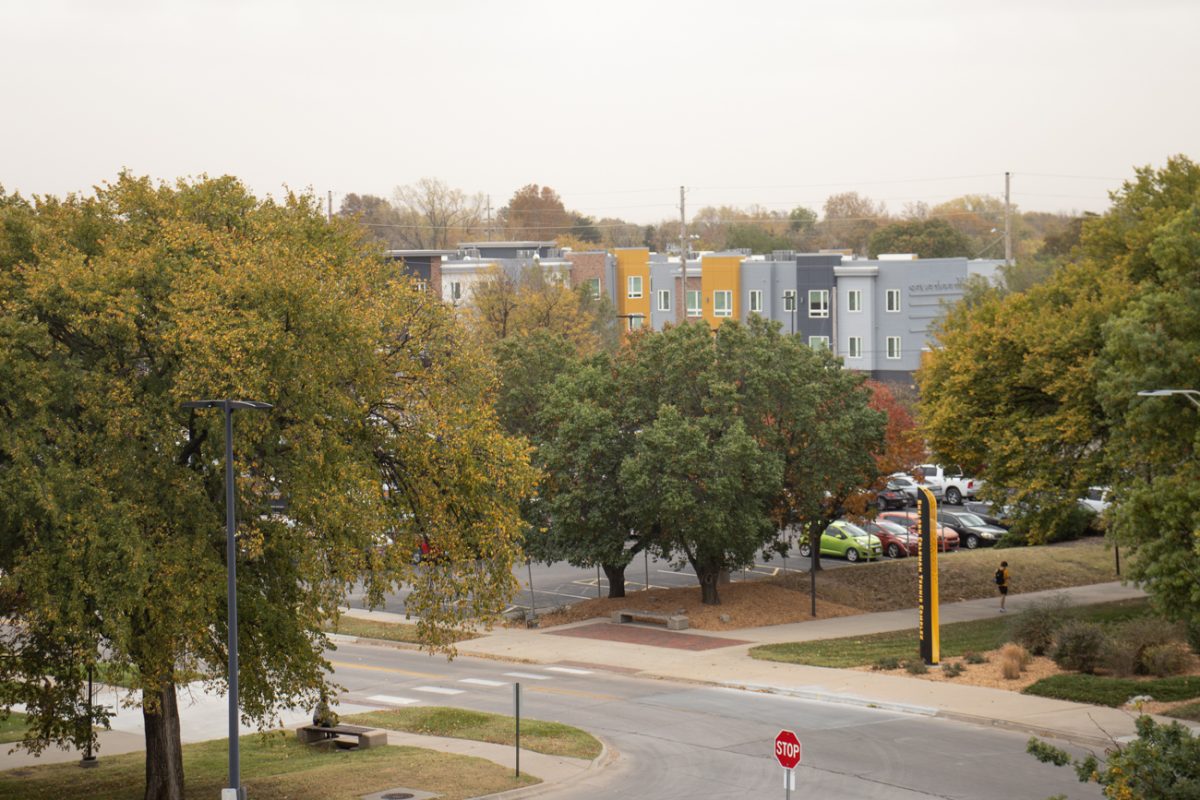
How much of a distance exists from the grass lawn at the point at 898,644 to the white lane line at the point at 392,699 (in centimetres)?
890

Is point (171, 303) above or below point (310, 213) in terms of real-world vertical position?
below

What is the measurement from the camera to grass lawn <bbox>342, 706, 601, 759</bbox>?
25.0 meters

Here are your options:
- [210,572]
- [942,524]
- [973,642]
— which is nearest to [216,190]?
[210,572]

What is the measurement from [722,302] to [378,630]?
59477mm

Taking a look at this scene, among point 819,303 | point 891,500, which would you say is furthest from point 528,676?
point 819,303

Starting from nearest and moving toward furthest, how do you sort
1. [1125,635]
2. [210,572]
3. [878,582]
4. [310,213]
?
[210,572] → [310,213] → [1125,635] → [878,582]

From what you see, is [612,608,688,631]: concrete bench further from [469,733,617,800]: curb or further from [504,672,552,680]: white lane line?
[469,733,617,800]: curb

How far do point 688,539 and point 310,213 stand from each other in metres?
18.0

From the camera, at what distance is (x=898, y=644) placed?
34.7 meters

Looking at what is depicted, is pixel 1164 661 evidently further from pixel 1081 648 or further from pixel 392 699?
pixel 392 699

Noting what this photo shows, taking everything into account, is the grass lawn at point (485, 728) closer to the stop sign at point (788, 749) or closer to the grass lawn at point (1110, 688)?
the stop sign at point (788, 749)

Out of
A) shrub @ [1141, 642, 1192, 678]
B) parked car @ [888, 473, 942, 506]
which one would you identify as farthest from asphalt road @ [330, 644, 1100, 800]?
parked car @ [888, 473, 942, 506]

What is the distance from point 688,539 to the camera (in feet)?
125

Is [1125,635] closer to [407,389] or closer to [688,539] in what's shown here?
[688,539]
